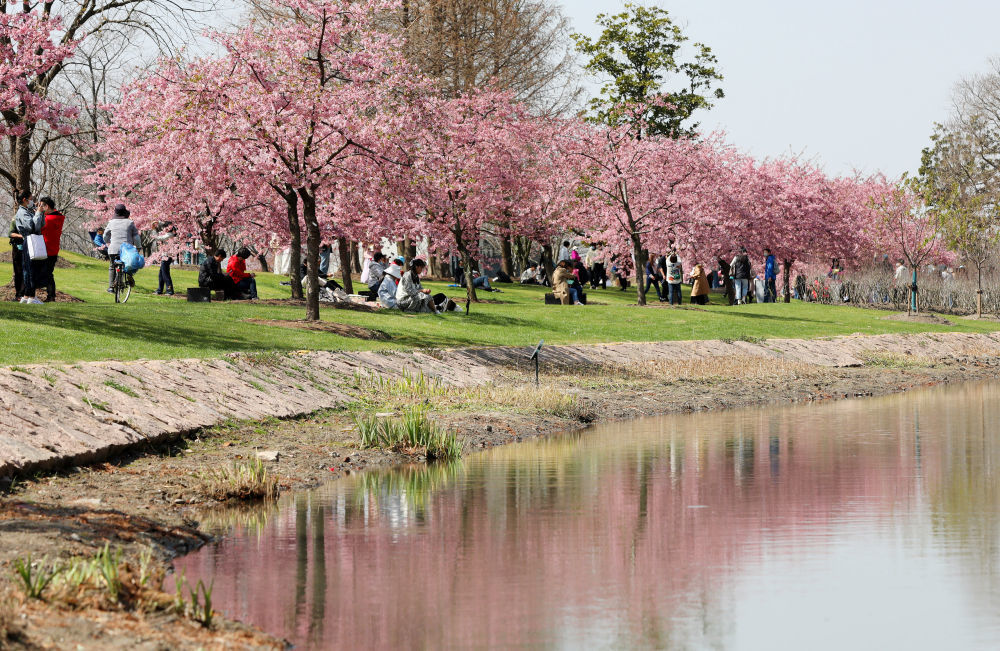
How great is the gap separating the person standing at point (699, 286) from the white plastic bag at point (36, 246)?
26.8 metres

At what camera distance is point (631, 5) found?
62.5 metres

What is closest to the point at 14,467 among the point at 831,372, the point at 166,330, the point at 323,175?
the point at 166,330

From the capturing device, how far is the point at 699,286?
4666cm

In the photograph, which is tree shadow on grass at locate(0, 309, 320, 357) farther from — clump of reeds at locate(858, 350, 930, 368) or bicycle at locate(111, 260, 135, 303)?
clump of reeds at locate(858, 350, 930, 368)

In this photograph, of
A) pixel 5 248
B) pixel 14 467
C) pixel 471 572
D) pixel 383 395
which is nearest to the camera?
pixel 471 572

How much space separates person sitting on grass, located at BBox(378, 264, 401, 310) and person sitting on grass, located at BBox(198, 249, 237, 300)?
4120mm

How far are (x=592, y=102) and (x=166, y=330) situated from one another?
41.0 m

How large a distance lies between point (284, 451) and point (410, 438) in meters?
1.58

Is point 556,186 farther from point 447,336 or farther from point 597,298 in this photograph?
point 447,336

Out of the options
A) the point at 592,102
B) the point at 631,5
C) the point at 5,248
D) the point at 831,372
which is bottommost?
the point at 831,372

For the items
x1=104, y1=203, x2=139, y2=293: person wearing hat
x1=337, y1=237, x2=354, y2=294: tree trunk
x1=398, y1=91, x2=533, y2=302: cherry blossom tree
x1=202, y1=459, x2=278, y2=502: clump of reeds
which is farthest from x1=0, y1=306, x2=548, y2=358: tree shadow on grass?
x1=398, y1=91, x2=533, y2=302: cherry blossom tree

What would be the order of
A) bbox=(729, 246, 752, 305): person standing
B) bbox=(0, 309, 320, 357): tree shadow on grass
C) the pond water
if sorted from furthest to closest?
bbox=(729, 246, 752, 305): person standing, bbox=(0, 309, 320, 357): tree shadow on grass, the pond water

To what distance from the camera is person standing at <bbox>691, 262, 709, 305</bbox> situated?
152ft

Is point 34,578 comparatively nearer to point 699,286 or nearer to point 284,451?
point 284,451
